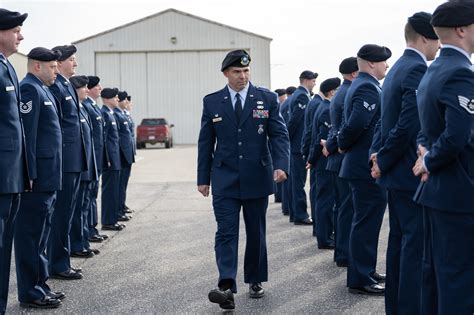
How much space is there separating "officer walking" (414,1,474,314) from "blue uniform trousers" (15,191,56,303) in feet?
11.4

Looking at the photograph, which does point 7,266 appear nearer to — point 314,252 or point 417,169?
point 417,169

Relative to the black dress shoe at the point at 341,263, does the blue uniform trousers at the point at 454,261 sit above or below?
above

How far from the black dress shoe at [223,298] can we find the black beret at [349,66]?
3105mm

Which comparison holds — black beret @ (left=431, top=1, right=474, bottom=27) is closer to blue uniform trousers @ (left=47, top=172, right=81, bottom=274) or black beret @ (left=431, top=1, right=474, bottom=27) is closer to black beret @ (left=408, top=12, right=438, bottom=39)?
black beret @ (left=408, top=12, right=438, bottom=39)

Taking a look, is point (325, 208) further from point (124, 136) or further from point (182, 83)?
point (182, 83)

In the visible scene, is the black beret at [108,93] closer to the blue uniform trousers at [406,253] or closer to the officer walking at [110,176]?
the officer walking at [110,176]

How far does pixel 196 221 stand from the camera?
440 inches

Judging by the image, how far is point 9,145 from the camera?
16.4ft

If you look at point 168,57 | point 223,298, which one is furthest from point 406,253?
point 168,57

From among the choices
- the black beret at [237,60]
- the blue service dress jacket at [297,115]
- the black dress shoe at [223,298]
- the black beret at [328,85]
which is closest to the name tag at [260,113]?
the black beret at [237,60]

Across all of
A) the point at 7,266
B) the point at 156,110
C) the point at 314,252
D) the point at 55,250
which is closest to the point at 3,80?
the point at 7,266

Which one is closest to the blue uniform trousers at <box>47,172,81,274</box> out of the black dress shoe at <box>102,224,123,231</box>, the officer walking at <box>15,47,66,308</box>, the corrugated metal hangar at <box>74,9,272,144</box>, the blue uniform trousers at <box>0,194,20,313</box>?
the officer walking at <box>15,47,66,308</box>

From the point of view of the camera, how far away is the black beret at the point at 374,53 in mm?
6426

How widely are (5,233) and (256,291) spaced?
2197 mm
